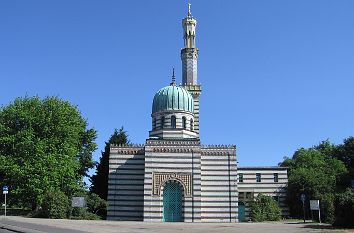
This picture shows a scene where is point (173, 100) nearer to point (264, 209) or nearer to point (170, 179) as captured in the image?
point (170, 179)

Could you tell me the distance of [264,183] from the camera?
5562 centimetres

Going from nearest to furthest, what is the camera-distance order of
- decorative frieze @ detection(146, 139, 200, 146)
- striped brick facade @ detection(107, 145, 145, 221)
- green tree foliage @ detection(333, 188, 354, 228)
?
green tree foliage @ detection(333, 188, 354, 228) < decorative frieze @ detection(146, 139, 200, 146) < striped brick facade @ detection(107, 145, 145, 221)

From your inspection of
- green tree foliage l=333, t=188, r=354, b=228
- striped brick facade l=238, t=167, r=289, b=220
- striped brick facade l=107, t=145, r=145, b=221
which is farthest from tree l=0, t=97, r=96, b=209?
green tree foliage l=333, t=188, r=354, b=228

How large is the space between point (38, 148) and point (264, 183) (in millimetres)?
28167

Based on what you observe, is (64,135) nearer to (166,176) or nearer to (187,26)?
(166,176)

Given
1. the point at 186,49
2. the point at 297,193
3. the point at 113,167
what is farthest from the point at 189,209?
Result: the point at 186,49

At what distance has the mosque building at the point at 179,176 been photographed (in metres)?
45.8

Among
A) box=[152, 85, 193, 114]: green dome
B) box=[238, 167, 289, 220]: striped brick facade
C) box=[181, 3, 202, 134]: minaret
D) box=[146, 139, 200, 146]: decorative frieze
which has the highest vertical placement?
box=[181, 3, 202, 134]: minaret

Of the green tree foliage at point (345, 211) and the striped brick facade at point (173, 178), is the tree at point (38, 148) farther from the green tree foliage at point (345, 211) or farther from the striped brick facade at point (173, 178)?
the green tree foliage at point (345, 211)

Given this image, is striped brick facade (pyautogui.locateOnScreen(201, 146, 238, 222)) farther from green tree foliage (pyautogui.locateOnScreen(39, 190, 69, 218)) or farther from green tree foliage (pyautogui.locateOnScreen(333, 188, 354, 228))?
green tree foliage (pyautogui.locateOnScreen(333, 188, 354, 228))

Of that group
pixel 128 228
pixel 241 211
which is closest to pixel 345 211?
pixel 128 228

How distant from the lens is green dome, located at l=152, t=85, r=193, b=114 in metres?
52.0

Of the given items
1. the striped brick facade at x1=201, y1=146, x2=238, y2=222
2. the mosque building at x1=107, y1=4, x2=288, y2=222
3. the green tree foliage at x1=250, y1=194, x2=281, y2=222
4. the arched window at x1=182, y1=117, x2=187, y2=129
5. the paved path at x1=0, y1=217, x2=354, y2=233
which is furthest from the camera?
the arched window at x1=182, y1=117, x2=187, y2=129

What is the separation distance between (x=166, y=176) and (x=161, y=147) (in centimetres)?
328
